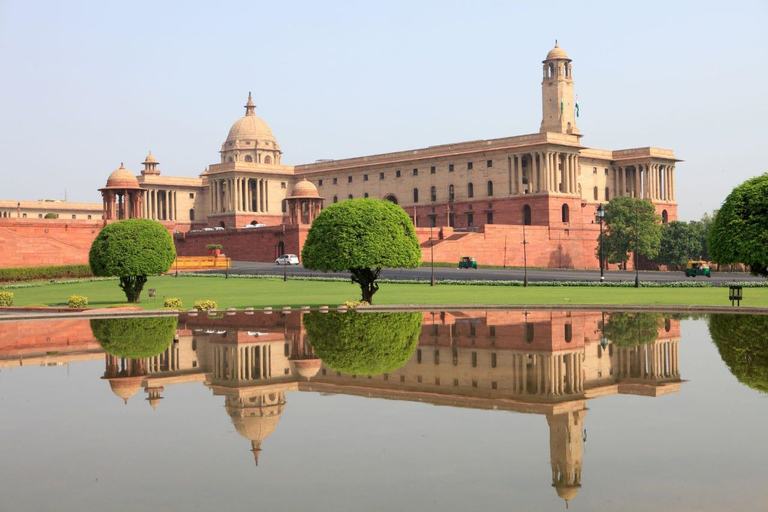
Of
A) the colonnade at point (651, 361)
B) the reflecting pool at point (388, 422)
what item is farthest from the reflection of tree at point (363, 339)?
the colonnade at point (651, 361)

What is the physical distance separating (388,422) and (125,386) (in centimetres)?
694

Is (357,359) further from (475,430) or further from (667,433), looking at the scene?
(667,433)

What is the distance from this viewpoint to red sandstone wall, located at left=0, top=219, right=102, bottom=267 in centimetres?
7488

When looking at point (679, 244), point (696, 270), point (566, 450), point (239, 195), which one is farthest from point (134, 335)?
point (239, 195)

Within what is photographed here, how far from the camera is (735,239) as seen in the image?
45.0 m

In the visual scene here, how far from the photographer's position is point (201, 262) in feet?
269

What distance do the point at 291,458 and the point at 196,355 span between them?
11.8 m

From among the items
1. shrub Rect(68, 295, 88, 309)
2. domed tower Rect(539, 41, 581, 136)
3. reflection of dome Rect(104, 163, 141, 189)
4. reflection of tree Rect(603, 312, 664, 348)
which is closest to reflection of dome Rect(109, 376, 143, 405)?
reflection of tree Rect(603, 312, 664, 348)

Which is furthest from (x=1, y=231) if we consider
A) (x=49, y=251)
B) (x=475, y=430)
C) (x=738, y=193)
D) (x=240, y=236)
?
(x=475, y=430)

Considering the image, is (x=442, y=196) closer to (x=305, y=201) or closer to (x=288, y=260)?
(x=305, y=201)

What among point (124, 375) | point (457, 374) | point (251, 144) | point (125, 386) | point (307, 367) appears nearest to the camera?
point (125, 386)

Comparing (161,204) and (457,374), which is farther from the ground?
(161,204)

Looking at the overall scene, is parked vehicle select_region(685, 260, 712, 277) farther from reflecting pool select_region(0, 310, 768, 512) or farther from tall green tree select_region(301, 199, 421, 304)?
reflecting pool select_region(0, 310, 768, 512)

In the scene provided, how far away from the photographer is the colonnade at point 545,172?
102 metres
